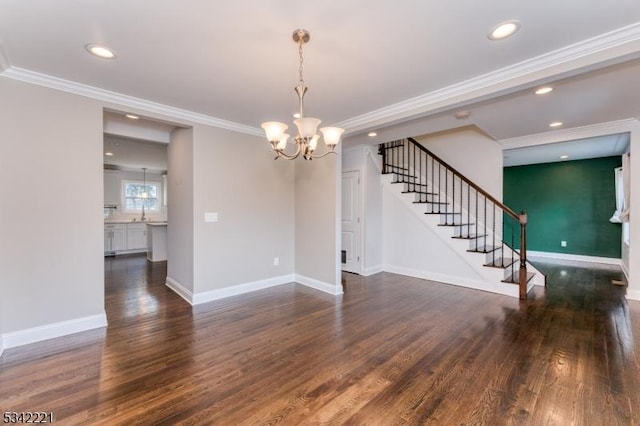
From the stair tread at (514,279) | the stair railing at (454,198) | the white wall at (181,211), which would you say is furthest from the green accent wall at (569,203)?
the white wall at (181,211)

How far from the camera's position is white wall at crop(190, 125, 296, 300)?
3.99m

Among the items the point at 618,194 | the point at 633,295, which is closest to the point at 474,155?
the point at 633,295

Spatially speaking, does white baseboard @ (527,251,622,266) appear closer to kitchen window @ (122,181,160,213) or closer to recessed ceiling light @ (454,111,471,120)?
recessed ceiling light @ (454,111,471,120)

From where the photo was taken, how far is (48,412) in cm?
185

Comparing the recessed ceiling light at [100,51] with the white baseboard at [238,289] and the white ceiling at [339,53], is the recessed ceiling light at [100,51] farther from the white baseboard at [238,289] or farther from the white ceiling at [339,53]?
the white baseboard at [238,289]

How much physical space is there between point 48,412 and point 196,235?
90.7 inches

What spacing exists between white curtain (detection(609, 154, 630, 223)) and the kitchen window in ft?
35.9

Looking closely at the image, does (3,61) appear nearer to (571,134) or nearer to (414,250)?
(414,250)

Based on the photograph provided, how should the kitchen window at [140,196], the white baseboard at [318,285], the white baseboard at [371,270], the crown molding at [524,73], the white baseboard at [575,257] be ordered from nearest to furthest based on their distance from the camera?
the crown molding at [524,73] < the white baseboard at [318,285] < the white baseboard at [371,270] < the white baseboard at [575,257] < the kitchen window at [140,196]

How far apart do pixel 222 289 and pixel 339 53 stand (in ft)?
11.3

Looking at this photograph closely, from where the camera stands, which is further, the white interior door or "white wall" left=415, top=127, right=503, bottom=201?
the white interior door

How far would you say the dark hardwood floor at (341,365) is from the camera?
187 centimetres

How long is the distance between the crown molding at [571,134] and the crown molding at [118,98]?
4.56m

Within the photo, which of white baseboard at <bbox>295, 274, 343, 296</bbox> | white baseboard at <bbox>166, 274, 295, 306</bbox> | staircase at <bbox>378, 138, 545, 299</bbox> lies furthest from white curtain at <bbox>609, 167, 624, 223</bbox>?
white baseboard at <bbox>166, 274, 295, 306</bbox>
